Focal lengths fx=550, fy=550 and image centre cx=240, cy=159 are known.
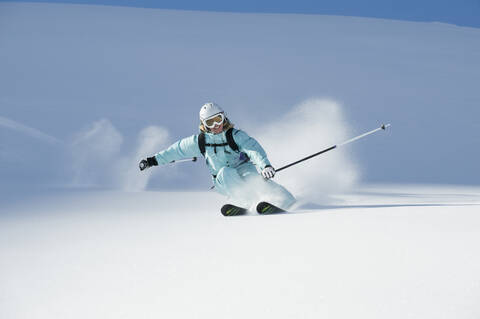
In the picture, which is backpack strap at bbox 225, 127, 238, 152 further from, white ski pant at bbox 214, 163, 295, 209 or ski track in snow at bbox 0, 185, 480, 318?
ski track in snow at bbox 0, 185, 480, 318

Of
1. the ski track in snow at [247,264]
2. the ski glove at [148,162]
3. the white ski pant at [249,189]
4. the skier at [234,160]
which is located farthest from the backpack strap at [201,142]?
the ski track in snow at [247,264]

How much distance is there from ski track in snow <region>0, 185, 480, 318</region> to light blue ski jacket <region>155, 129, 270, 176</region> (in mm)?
594

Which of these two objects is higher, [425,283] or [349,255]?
[349,255]

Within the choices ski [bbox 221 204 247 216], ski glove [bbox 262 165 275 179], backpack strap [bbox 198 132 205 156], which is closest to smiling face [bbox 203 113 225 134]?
backpack strap [bbox 198 132 205 156]

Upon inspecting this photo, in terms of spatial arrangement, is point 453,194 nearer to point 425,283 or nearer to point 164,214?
point 164,214

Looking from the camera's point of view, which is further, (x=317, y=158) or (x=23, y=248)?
(x=317, y=158)

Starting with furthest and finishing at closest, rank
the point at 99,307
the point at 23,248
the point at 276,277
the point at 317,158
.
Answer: the point at 317,158 → the point at 23,248 → the point at 276,277 → the point at 99,307

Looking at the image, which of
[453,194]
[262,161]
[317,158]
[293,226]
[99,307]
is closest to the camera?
[99,307]

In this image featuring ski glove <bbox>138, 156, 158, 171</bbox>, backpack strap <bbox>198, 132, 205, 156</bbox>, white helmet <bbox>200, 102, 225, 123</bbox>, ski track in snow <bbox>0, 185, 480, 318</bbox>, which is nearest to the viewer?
ski track in snow <bbox>0, 185, 480, 318</bbox>

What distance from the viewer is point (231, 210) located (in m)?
5.06

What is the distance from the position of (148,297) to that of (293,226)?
1.79m

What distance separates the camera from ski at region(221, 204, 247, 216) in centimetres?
504

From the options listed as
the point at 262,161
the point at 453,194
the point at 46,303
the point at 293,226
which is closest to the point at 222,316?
the point at 46,303

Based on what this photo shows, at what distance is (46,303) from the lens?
2.61 metres
